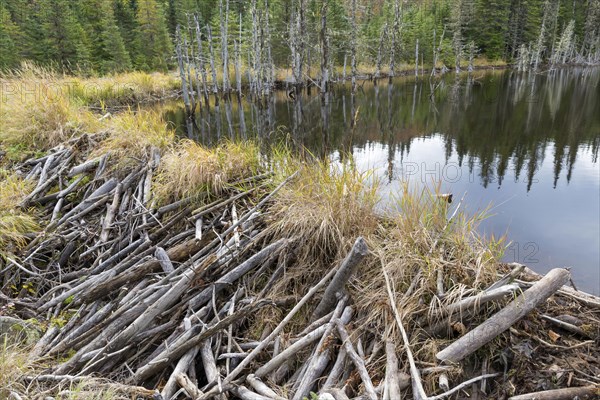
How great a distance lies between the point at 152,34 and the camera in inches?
1945

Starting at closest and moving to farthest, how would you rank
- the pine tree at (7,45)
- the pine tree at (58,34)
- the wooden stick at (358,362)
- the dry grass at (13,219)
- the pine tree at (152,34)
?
the wooden stick at (358,362), the dry grass at (13,219), the pine tree at (7,45), the pine tree at (58,34), the pine tree at (152,34)

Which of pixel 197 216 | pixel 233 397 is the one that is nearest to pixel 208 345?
pixel 233 397

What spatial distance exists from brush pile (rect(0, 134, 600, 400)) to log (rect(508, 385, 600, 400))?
0.01m

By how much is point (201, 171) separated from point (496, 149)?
1733cm

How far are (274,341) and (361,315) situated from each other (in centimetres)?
67

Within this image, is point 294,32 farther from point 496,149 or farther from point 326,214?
point 326,214

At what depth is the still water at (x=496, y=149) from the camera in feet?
28.5

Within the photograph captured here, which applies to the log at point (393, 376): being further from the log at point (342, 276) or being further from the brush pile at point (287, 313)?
the log at point (342, 276)

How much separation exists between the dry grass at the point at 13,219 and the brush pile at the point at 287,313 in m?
0.13

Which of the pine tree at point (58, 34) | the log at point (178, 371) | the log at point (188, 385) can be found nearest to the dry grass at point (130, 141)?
the log at point (178, 371)

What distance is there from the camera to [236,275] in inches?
124

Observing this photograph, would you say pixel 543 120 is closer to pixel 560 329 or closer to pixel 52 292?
pixel 560 329

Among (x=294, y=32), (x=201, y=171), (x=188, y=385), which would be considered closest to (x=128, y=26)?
(x=294, y=32)

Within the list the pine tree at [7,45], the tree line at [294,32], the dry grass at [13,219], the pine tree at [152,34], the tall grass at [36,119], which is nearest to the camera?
the dry grass at [13,219]
